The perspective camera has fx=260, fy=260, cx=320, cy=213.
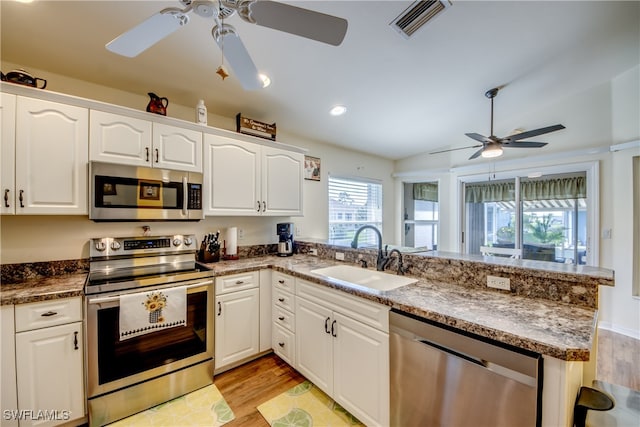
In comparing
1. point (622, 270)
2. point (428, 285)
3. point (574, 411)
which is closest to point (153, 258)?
point (428, 285)

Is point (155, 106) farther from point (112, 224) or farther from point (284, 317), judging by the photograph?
point (284, 317)

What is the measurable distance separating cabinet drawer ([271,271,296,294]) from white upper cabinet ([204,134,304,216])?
0.71m

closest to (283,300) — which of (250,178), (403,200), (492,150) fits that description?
(250,178)

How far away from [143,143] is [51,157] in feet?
1.77

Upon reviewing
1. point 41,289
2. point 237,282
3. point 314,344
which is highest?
point 41,289

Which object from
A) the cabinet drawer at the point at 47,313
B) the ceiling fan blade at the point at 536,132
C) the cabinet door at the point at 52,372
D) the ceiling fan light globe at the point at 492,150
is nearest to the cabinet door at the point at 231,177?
the cabinet drawer at the point at 47,313

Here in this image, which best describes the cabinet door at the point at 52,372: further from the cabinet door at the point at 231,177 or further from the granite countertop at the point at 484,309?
the cabinet door at the point at 231,177

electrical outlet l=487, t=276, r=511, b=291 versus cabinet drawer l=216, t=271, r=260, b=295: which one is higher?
electrical outlet l=487, t=276, r=511, b=291

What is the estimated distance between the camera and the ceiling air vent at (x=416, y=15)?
5.47 ft

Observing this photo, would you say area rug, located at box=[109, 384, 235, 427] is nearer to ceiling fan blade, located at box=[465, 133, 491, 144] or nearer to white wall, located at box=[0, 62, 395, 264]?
white wall, located at box=[0, 62, 395, 264]

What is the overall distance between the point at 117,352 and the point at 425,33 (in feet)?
10.3

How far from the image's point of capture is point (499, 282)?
158 centimetres

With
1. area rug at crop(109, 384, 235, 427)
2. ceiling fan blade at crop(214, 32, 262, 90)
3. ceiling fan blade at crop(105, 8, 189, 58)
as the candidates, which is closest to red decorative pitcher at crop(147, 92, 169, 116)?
ceiling fan blade at crop(105, 8, 189, 58)

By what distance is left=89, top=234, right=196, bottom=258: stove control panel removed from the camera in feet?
6.72
